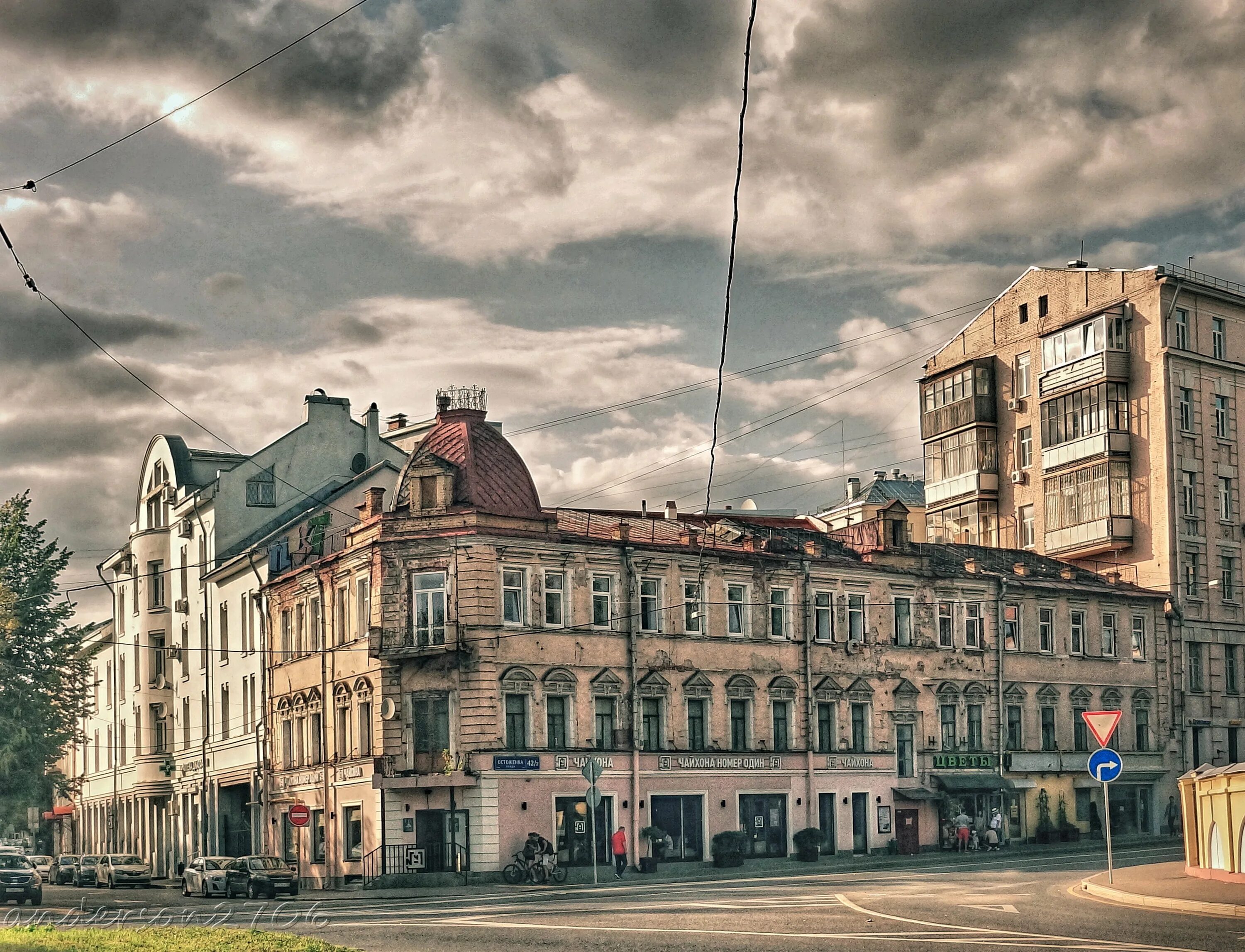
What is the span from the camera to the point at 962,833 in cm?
6041

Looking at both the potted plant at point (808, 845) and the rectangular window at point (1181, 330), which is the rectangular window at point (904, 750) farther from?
the rectangular window at point (1181, 330)

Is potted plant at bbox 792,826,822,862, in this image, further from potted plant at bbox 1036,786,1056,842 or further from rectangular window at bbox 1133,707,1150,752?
rectangular window at bbox 1133,707,1150,752

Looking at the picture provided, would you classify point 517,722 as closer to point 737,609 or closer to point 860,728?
point 737,609

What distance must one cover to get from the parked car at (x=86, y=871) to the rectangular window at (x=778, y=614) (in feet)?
87.2

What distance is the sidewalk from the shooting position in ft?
88.3

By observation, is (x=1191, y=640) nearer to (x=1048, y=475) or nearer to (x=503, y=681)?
(x=1048, y=475)

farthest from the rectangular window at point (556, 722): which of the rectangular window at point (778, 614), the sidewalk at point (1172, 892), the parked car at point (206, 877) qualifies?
the sidewalk at point (1172, 892)

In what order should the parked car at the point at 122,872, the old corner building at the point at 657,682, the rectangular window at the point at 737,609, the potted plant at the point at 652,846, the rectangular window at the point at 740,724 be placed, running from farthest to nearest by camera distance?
the parked car at the point at 122,872, the rectangular window at the point at 737,609, the rectangular window at the point at 740,724, the old corner building at the point at 657,682, the potted plant at the point at 652,846

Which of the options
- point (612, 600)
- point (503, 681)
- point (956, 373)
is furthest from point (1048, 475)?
point (503, 681)

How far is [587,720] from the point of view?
177 ft

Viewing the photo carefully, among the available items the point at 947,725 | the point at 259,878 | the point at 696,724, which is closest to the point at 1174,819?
the point at 947,725

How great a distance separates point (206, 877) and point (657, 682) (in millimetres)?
15992

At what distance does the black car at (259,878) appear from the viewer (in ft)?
153

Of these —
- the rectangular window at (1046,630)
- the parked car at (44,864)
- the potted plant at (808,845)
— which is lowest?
the parked car at (44,864)
